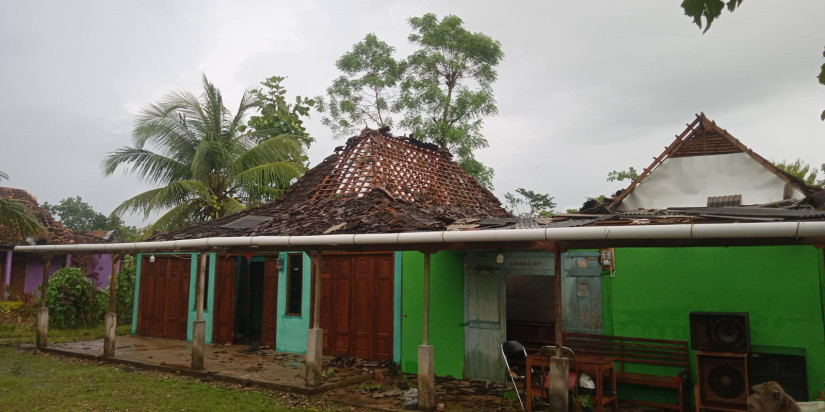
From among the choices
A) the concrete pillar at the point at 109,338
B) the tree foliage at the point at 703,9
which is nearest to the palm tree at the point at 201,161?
the concrete pillar at the point at 109,338

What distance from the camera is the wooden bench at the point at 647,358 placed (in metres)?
6.78

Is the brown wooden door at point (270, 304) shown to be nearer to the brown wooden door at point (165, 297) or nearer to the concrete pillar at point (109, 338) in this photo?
the brown wooden door at point (165, 297)

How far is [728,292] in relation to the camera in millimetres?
6797

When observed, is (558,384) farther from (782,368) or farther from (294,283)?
(294,283)

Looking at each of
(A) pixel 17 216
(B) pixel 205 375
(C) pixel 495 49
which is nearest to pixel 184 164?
(A) pixel 17 216

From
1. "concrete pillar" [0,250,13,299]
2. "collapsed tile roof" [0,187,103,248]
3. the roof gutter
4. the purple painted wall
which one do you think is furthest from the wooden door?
"concrete pillar" [0,250,13,299]

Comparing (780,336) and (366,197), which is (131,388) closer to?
(366,197)

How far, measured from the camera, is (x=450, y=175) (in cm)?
1499

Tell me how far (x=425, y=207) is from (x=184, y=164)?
8.01 meters

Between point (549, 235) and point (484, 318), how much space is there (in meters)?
3.18

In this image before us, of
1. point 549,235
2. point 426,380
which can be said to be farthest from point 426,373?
point 549,235

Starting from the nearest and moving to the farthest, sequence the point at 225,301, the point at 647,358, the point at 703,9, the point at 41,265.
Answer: the point at 703,9 < the point at 647,358 < the point at 225,301 < the point at 41,265

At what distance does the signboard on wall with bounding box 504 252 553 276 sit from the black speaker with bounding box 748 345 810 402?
284cm

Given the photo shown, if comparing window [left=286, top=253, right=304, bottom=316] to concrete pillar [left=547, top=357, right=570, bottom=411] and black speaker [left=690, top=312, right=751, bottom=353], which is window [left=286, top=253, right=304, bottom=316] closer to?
concrete pillar [left=547, top=357, right=570, bottom=411]
